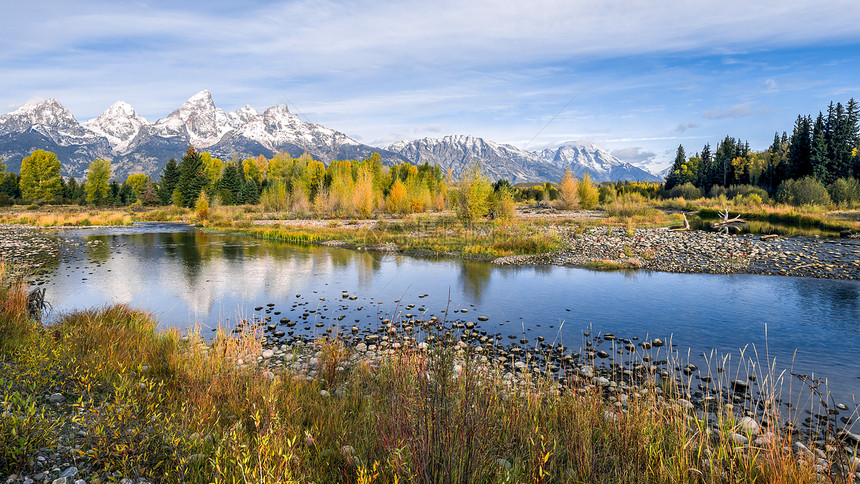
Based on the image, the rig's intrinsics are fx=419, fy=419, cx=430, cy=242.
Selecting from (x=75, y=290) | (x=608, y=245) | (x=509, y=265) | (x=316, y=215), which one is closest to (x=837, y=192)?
(x=608, y=245)

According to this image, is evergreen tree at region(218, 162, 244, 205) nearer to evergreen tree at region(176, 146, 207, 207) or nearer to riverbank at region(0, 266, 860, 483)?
evergreen tree at region(176, 146, 207, 207)

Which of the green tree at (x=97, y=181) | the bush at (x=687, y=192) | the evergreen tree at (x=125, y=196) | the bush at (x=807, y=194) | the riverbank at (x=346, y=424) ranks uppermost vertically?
the green tree at (x=97, y=181)

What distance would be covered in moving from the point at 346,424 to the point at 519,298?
395 inches

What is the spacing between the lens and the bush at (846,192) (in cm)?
4081

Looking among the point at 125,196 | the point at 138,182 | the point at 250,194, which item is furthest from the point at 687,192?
the point at 138,182

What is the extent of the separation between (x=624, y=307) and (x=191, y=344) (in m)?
11.2

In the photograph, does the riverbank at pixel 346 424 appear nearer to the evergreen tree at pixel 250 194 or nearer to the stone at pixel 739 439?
the stone at pixel 739 439

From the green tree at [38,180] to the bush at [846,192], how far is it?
353ft

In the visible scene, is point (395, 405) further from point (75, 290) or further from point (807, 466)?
point (75, 290)

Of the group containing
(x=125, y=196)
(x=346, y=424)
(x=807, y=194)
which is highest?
(x=125, y=196)

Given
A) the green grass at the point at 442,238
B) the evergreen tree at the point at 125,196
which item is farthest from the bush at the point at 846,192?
the evergreen tree at the point at 125,196

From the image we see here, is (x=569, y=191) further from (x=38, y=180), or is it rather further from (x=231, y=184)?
(x=38, y=180)

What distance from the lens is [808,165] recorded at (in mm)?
52781

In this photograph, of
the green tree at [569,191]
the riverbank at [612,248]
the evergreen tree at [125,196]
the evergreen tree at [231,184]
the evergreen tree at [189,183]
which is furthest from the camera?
the evergreen tree at [125,196]
